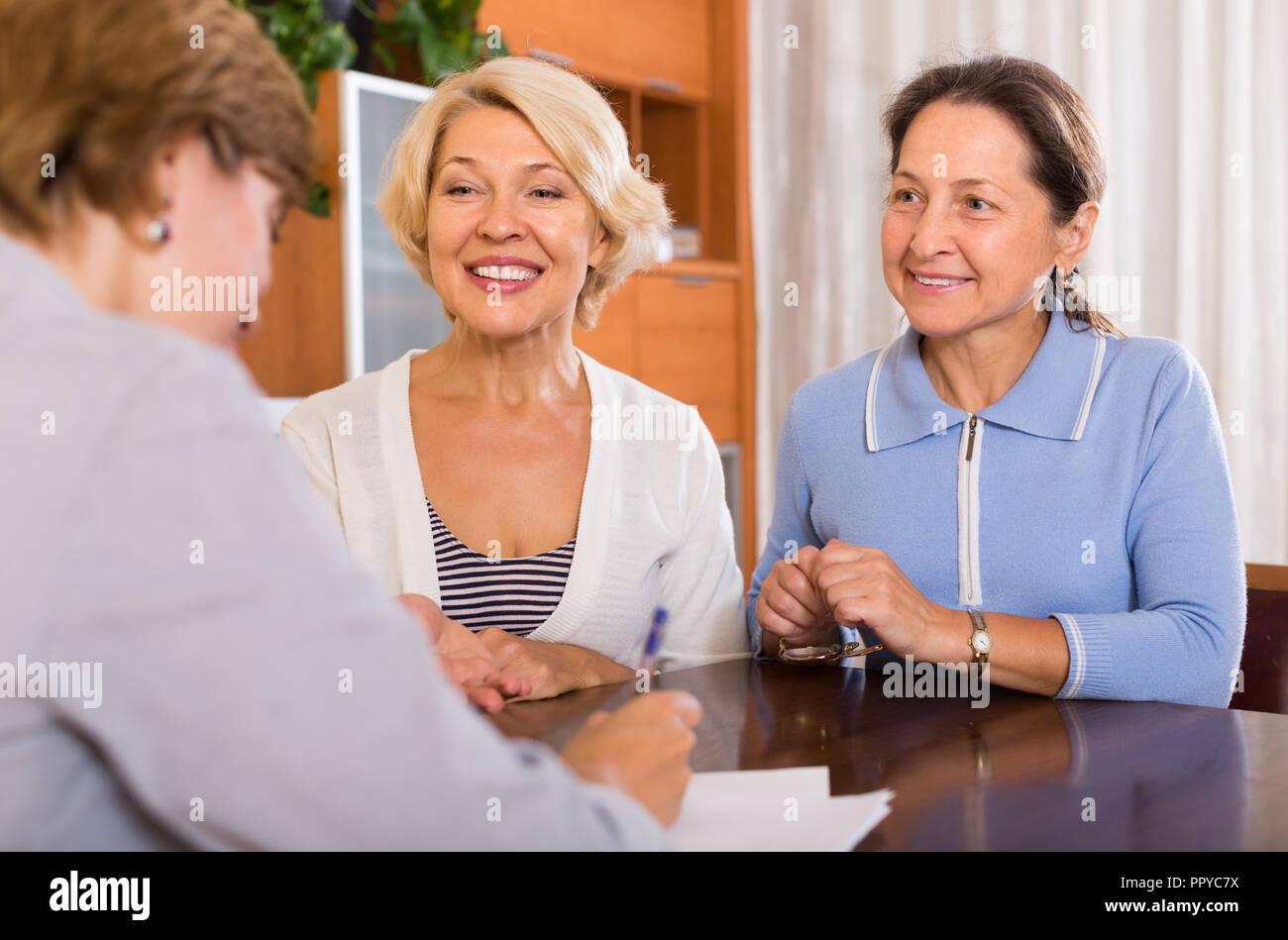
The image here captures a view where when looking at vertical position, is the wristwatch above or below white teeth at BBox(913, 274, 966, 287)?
below

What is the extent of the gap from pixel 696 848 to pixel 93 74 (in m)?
0.57

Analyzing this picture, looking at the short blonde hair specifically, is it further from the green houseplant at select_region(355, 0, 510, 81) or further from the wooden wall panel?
the green houseplant at select_region(355, 0, 510, 81)

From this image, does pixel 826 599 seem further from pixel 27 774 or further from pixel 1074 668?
pixel 27 774

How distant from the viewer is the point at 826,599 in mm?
1259

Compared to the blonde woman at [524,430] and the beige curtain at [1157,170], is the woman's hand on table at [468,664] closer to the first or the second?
the blonde woman at [524,430]

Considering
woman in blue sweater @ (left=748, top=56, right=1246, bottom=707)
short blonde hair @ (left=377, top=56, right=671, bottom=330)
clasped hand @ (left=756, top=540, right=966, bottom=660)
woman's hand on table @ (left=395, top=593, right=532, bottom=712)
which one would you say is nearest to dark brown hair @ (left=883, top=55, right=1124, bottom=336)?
woman in blue sweater @ (left=748, top=56, right=1246, bottom=707)

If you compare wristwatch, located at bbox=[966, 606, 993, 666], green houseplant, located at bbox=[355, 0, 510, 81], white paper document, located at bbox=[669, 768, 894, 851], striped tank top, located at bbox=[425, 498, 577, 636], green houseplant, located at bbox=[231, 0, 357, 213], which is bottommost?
white paper document, located at bbox=[669, 768, 894, 851]

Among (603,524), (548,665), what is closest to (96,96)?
(548,665)

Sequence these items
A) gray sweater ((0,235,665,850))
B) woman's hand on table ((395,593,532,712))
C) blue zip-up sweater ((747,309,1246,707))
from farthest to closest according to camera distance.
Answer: blue zip-up sweater ((747,309,1246,707)) → woman's hand on table ((395,593,532,712)) → gray sweater ((0,235,665,850))

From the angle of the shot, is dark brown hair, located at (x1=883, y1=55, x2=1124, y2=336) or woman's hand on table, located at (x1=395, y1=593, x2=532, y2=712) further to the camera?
dark brown hair, located at (x1=883, y1=55, x2=1124, y2=336)

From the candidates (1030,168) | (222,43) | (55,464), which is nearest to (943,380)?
(1030,168)

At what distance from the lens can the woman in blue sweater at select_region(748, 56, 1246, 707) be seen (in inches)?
51.8

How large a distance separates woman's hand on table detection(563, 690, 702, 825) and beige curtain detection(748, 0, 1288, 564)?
7.70 ft

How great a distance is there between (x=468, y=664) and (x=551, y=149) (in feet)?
2.72
